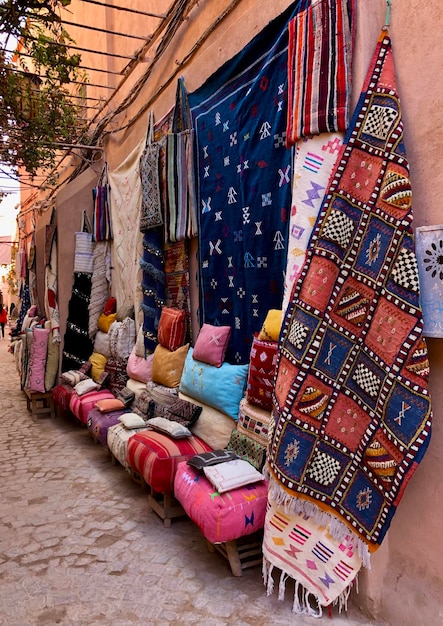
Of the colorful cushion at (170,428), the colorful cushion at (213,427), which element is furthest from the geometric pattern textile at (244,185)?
the colorful cushion at (170,428)

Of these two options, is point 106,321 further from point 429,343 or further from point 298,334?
point 429,343

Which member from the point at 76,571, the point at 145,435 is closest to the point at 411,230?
the point at 145,435

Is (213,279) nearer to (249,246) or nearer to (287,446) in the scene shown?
(249,246)

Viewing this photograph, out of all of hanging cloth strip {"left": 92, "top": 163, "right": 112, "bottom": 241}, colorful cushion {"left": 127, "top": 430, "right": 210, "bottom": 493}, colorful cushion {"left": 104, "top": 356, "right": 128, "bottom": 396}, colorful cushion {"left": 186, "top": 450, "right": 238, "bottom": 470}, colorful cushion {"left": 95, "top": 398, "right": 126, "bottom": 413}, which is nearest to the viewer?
colorful cushion {"left": 186, "top": 450, "right": 238, "bottom": 470}

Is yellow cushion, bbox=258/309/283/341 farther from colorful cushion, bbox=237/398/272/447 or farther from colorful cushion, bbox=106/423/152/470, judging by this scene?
colorful cushion, bbox=106/423/152/470

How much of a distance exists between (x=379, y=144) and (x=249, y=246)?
120cm

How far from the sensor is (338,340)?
6.98 feet

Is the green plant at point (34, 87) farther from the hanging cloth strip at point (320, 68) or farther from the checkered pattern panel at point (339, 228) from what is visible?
the checkered pattern panel at point (339, 228)

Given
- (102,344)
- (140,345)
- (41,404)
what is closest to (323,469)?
(140,345)

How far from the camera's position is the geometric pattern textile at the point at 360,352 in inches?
76.4

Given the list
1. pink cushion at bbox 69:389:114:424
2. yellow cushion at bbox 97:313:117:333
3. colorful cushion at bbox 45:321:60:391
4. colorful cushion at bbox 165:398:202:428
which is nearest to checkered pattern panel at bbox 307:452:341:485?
colorful cushion at bbox 165:398:202:428

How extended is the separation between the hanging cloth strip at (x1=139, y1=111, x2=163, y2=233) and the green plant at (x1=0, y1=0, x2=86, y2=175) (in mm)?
961

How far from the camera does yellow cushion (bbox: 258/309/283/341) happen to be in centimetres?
273

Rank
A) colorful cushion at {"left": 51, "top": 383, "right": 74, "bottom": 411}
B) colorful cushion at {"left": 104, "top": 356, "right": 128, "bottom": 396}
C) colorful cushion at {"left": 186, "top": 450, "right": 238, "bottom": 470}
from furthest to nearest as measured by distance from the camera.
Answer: colorful cushion at {"left": 51, "top": 383, "right": 74, "bottom": 411}
colorful cushion at {"left": 104, "top": 356, "right": 128, "bottom": 396}
colorful cushion at {"left": 186, "top": 450, "right": 238, "bottom": 470}
